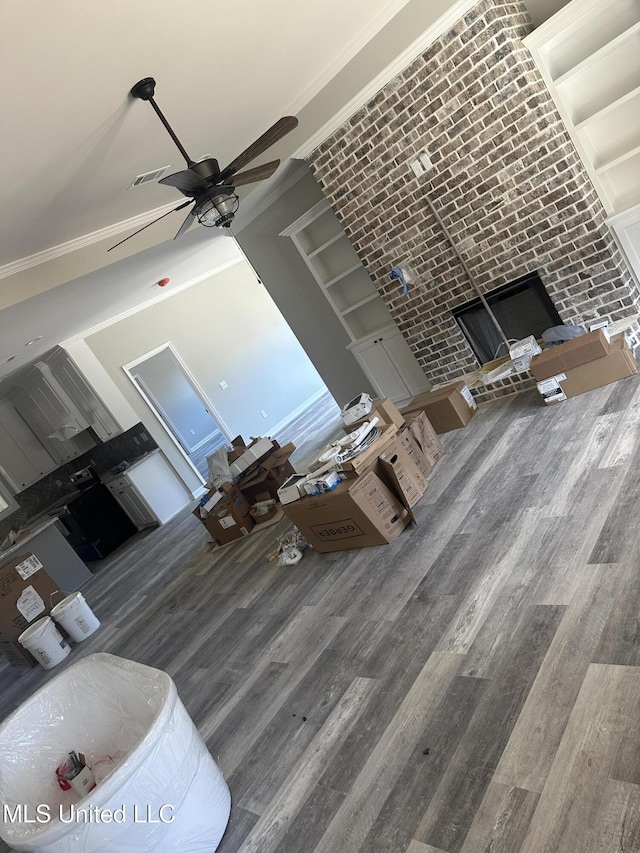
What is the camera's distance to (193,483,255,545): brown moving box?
5254 millimetres

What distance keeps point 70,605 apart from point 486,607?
3762mm

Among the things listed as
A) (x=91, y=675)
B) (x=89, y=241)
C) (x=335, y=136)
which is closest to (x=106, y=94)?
(x=89, y=241)

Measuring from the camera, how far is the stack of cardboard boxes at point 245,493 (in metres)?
5.29

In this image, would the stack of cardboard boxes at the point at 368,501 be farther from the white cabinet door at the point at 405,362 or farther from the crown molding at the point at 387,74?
the crown molding at the point at 387,74

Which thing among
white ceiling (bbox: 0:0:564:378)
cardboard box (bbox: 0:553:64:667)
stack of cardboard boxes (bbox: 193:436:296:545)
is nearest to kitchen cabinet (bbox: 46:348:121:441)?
white ceiling (bbox: 0:0:564:378)

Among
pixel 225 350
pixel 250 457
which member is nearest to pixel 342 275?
pixel 250 457

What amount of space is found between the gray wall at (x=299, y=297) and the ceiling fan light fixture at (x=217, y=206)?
110 inches

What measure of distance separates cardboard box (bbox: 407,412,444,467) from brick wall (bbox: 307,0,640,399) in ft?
2.81

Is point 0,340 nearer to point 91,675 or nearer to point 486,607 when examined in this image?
point 91,675

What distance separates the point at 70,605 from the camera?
197 inches

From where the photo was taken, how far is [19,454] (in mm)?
8234

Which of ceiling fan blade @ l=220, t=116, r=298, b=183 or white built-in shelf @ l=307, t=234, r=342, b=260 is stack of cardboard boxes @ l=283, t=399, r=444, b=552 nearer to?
ceiling fan blade @ l=220, t=116, r=298, b=183

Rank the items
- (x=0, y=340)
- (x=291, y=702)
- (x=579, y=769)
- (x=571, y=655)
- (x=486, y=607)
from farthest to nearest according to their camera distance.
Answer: (x=0, y=340)
(x=291, y=702)
(x=486, y=607)
(x=571, y=655)
(x=579, y=769)

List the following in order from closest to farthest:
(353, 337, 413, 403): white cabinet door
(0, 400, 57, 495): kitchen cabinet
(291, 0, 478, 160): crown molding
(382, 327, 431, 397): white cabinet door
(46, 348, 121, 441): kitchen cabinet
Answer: (291, 0, 478, 160): crown molding, (382, 327, 431, 397): white cabinet door, (353, 337, 413, 403): white cabinet door, (46, 348, 121, 441): kitchen cabinet, (0, 400, 57, 495): kitchen cabinet
